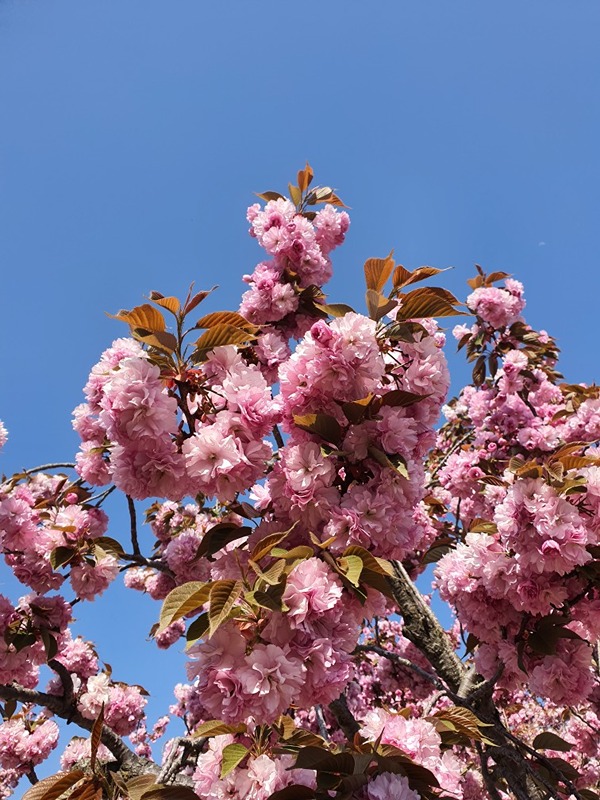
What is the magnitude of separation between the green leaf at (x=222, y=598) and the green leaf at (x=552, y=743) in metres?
2.23

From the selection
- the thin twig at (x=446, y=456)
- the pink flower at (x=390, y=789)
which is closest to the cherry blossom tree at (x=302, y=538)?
the pink flower at (x=390, y=789)

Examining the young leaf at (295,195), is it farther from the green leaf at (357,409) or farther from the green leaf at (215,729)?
the green leaf at (215,729)

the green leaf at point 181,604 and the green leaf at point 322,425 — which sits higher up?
the green leaf at point 322,425

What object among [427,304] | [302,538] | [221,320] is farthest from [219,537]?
[427,304]

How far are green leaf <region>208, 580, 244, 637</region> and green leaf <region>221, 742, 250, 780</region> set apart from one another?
429 millimetres

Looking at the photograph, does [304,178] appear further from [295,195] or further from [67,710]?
[67,710]

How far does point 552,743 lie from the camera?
2.59 m

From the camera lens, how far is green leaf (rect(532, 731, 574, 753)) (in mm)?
2566

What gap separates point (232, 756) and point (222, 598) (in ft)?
1.61

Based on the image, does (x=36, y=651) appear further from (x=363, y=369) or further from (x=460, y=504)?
(x=460, y=504)

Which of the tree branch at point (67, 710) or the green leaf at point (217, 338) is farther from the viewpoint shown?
the tree branch at point (67, 710)

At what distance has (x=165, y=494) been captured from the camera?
1.79m

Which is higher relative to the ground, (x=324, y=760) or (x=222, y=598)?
(x=222, y=598)

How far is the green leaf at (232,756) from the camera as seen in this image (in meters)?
1.37
